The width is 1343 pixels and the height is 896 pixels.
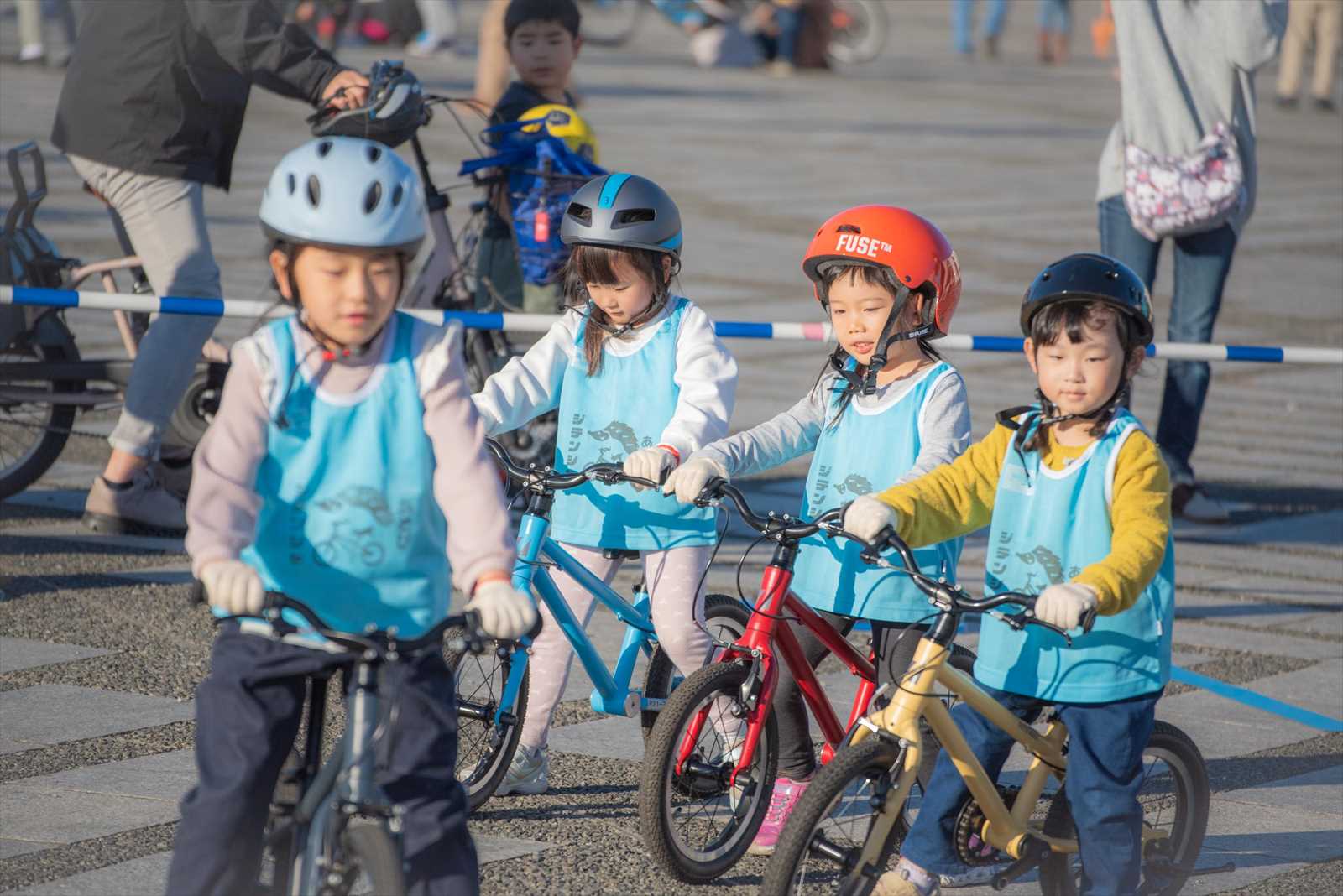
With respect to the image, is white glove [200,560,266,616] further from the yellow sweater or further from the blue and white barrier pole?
the blue and white barrier pole

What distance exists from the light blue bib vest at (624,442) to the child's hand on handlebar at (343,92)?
2.58m

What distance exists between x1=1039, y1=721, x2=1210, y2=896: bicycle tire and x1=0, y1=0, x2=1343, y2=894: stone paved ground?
187mm

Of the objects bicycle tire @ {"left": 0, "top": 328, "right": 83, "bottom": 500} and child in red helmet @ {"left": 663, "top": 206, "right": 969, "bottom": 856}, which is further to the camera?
bicycle tire @ {"left": 0, "top": 328, "right": 83, "bottom": 500}

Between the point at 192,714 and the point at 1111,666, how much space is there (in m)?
2.59

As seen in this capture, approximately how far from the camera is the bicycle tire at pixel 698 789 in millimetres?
4184

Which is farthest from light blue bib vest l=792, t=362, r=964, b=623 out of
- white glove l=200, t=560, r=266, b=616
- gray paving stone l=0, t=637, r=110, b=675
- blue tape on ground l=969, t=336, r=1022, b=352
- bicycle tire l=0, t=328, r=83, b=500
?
bicycle tire l=0, t=328, r=83, b=500

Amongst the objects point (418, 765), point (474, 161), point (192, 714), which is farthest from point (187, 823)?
point (474, 161)

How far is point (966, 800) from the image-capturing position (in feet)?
12.9

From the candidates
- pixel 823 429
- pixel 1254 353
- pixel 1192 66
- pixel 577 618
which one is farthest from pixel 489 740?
pixel 1192 66

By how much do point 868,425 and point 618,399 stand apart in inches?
24.7

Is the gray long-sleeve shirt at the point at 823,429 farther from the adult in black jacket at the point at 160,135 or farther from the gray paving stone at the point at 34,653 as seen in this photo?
the adult in black jacket at the point at 160,135

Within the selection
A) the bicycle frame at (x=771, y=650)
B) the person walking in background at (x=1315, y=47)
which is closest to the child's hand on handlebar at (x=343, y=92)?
the bicycle frame at (x=771, y=650)

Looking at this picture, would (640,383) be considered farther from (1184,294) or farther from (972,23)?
(972,23)

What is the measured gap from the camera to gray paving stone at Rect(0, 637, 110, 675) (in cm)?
566
